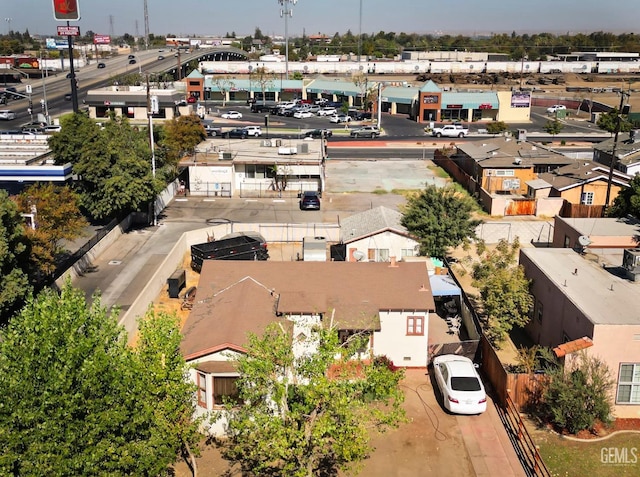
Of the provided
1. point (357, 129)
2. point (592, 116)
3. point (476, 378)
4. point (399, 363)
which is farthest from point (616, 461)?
point (592, 116)

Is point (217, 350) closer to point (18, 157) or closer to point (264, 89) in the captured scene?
point (18, 157)

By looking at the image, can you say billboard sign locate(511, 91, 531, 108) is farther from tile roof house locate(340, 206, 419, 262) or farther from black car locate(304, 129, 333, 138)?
tile roof house locate(340, 206, 419, 262)

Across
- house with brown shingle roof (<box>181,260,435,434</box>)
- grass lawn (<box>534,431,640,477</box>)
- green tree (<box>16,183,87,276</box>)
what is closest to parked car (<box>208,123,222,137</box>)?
green tree (<box>16,183,87,276</box>)

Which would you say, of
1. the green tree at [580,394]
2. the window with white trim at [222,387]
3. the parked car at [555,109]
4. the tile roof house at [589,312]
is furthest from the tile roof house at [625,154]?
the window with white trim at [222,387]

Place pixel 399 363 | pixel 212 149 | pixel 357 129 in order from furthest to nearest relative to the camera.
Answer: pixel 357 129
pixel 212 149
pixel 399 363

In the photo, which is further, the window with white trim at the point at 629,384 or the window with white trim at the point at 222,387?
the window with white trim at the point at 629,384

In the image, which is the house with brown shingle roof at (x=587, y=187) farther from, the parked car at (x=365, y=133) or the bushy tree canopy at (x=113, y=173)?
the parked car at (x=365, y=133)

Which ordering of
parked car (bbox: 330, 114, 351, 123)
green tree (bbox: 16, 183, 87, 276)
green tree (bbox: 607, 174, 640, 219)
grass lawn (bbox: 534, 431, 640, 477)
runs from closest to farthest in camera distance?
1. grass lawn (bbox: 534, 431, 640, 477)
2. green tree (bbox: 16, 183, 87, 276)
3. green tree (bbox: 607, 174, 640, 219)
4. parked car (bbox: 330, 114, 351, 123)
